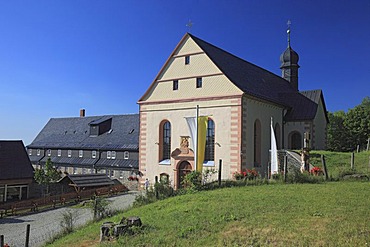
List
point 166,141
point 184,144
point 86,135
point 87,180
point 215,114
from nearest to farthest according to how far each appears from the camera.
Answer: point 215,114
point 184,144
point 166,141
point 87,180
point 86,135

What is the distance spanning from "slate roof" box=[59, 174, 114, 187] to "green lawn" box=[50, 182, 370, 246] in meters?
18.2

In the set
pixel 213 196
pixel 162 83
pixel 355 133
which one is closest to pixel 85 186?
pixel 162 83

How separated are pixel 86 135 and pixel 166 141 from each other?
2033cm

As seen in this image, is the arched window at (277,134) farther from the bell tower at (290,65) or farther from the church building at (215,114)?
the bell tower at (290,65)

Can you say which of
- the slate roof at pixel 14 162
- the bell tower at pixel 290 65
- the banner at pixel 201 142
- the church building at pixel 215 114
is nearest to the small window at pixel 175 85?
the church building at pixel 215 114

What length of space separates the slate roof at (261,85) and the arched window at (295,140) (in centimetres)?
137

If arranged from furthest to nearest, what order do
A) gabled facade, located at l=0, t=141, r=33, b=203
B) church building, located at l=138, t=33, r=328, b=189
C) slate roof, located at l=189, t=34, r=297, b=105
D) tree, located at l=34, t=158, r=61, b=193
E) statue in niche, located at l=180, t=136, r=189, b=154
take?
tree, located at l=34, t=158, r=61, b=193 → gabled facade, located at l=0, t=141, r=33, b=203 → statue in niche, located at l=180, t=136, r=189, b=154 → slate roof, located at l=189, t=34, r=297, b=105 → church building, located at l=138, t=33, r=328, b=189

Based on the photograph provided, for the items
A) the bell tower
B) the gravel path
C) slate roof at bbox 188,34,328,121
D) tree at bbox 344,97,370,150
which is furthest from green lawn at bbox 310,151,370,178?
tree at bbox 344,97,370,150

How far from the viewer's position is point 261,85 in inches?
1177

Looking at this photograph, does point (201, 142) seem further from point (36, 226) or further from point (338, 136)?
point (338, 136)

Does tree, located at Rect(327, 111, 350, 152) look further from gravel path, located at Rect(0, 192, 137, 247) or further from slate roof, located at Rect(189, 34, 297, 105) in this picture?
gravel path, located at Rect(0, 192, 137, 247)

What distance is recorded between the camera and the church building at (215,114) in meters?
24.7

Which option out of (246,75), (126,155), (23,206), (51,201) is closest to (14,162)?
(51,201)

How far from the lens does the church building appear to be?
24.7 metres
